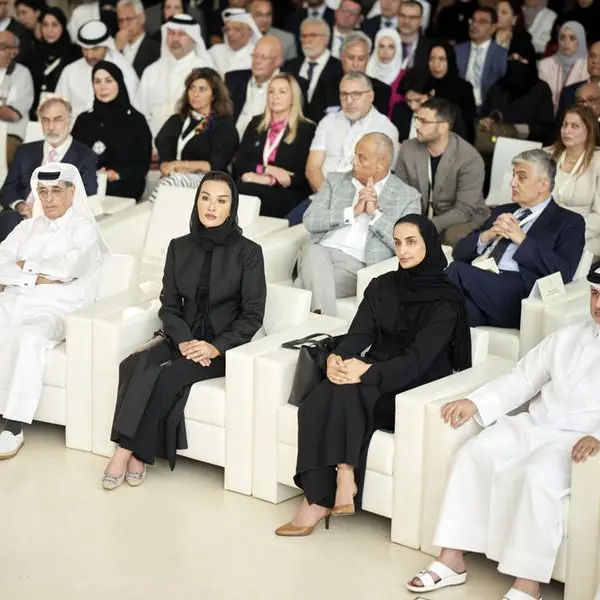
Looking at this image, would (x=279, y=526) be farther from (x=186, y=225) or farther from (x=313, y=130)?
(x=313, y=130)

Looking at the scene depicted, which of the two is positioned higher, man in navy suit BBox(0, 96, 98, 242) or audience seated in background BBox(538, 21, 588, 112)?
audience seated in background BBox(538, 21, 588, 112)

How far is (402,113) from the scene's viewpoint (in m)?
8.18

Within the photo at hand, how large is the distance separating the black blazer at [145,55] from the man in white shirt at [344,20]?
1222 mm

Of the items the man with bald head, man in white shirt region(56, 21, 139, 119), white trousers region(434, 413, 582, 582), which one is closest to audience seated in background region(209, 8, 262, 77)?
man in white shirt region(56, 21, 139, 119)

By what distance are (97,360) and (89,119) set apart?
8.77ft

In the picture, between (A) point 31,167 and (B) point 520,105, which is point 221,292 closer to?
(A) point 31,167

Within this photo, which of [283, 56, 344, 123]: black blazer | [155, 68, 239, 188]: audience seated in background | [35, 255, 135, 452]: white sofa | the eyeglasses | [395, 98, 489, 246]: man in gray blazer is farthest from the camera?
[283, 56, 344, 123]: black blazer

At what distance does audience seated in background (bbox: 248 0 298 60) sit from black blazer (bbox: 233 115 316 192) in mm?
2165

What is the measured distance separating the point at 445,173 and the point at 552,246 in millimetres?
1106

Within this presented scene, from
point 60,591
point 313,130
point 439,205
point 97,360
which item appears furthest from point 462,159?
point 60,591

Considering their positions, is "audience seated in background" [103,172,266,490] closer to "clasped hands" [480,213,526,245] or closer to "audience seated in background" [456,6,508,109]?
"clasped hands" [480,213,526,245]

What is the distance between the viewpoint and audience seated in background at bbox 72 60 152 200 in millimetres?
7934

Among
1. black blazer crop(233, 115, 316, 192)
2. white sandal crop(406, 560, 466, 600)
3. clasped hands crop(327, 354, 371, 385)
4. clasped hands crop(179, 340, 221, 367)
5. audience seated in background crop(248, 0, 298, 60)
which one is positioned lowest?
white sandal crop(406, 560, 466, 600)

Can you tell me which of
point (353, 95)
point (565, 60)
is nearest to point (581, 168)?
point (353, 95)
